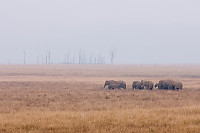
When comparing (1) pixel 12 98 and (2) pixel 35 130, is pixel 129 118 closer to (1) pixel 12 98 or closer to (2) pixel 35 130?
(2) pixel 35 130

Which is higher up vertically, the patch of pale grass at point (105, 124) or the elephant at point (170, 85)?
the elephant at point (170, 85)

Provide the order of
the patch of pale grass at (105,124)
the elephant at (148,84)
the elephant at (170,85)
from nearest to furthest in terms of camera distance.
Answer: the patch of pale grass at (105,124) < the elephant at (170,85) < the elephant at (148,84)

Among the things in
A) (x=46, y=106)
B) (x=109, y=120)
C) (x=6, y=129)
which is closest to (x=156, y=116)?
(x=109, y=120)

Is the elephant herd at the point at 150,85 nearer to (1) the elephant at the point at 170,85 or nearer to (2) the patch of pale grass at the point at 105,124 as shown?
(1) the elephant at the point at 170,85

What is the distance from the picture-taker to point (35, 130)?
31.1ft

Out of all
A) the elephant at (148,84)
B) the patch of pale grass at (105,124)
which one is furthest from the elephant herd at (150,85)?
the patch of pale grass at (105,124)

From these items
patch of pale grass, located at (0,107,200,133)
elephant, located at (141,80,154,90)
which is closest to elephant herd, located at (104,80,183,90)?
Answer: elephant, located at (141,80,154,90)

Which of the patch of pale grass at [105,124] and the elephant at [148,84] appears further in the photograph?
the elephant at [148,84]

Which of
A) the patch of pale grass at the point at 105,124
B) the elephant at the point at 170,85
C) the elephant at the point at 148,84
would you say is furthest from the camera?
the elephant at the point at 148,84

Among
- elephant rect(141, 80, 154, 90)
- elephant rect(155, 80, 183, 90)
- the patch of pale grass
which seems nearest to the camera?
the patch of pale grass

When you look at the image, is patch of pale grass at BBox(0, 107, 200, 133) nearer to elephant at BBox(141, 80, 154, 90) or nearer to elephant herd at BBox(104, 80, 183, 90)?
elephant at BBox(141, 80, 154, 90)

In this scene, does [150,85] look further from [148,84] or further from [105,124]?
[105,124]

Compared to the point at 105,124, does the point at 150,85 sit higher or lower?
higher

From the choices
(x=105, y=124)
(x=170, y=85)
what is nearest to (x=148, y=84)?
(x=170, y=85)
